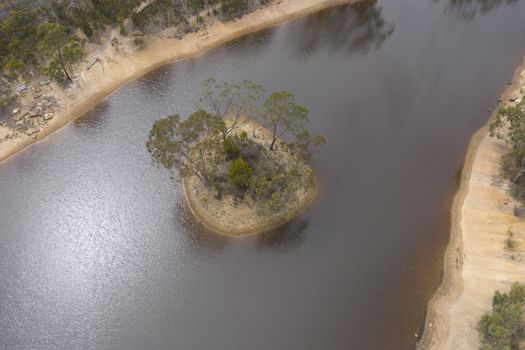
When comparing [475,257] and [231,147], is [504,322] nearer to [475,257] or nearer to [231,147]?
[475,257]

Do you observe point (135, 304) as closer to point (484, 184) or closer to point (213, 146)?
point (213, 146)

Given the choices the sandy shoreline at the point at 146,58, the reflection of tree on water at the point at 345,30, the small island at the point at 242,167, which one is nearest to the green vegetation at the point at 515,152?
the small island at the point at 242,167

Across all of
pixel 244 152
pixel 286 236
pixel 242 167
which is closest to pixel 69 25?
pixel 244 152

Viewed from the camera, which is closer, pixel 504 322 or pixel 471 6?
pixel 504 322

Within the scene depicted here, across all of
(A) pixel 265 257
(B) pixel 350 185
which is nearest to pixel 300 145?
(B) pixel 350 185

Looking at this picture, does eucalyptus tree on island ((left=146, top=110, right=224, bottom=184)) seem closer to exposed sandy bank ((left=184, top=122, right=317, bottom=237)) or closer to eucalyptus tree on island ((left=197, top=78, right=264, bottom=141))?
exposed sandy bank ((left=184, top=122, right=317, bottom=237))

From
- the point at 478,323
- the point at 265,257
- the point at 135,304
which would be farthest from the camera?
the point at 265,257
